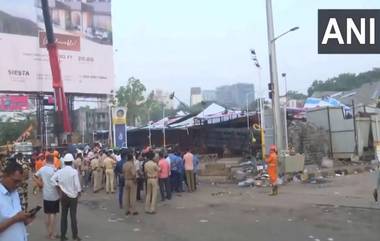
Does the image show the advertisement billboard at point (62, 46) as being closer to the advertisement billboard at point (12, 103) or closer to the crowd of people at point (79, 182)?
the advertisement billboard at point (12, 103)

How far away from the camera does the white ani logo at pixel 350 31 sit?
852 cm

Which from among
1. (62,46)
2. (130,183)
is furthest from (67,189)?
(62,46)

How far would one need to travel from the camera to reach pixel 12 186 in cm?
534

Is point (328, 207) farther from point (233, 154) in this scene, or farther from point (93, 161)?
point (233, 154)

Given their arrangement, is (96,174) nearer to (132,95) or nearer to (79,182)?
(79,182)

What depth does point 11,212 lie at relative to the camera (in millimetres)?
5141

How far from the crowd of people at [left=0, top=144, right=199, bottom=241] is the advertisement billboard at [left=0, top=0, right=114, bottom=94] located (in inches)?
766

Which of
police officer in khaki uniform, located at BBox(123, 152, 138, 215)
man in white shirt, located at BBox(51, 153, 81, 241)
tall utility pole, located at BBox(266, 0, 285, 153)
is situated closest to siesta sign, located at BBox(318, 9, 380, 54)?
man in white shirt, located at BBox(51, 153, 81, 241)

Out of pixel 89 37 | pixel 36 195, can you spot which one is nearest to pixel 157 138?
pixel 89 37

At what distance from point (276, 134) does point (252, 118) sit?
10556 mm

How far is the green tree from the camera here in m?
85.4

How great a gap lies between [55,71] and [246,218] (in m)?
29.4

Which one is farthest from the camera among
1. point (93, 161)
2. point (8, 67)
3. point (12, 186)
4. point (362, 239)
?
point (8, 67)

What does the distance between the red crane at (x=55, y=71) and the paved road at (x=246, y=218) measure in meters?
22.1
